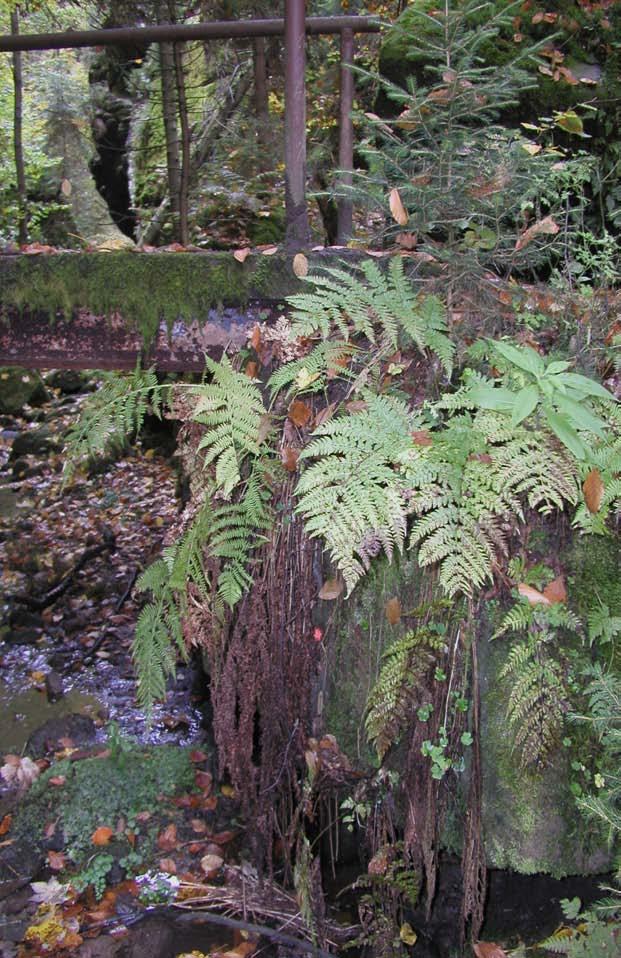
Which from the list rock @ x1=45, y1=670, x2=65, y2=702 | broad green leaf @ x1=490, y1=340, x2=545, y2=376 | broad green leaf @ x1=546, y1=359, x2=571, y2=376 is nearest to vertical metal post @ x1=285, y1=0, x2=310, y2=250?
broad green leaf @ x1=490, y1=340, x2=545, y2=376

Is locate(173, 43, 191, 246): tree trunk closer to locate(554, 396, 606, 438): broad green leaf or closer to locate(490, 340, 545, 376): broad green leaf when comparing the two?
locate(490, 340, 545, 376): broad green leaf

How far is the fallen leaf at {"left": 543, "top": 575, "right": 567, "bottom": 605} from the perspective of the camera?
8.45 ft

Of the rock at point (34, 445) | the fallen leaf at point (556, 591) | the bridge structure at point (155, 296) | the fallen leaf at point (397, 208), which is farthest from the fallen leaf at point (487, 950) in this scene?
the rock at point (34, 445)

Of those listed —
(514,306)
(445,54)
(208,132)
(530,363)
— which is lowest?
(530,363)

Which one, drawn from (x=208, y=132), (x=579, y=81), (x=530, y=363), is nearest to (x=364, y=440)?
(x=530, y=363)

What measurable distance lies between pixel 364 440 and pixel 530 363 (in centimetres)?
65

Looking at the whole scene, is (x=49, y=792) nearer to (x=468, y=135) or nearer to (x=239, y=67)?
(x=468, y=135)

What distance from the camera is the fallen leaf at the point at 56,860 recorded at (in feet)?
10.7

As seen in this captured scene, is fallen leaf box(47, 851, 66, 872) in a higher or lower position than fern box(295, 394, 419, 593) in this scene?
lower

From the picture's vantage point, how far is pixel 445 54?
2.91 meters

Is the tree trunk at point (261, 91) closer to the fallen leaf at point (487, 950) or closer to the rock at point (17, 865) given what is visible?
the rock at point (17, 865)

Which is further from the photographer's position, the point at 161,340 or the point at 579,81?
the point at 579,81

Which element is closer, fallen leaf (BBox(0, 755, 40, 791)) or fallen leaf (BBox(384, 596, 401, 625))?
fallen leaf (BBox(384, 596, 401, 625))

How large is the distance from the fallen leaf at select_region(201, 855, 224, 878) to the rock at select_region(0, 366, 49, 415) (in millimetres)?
6824
